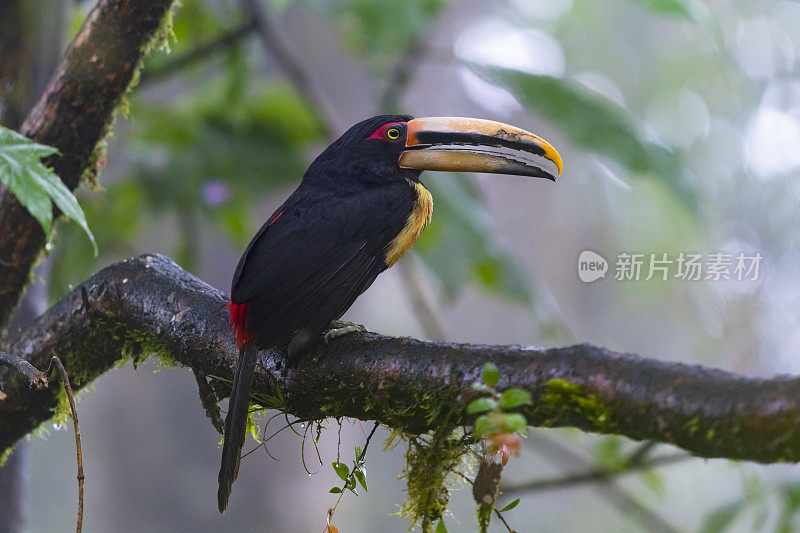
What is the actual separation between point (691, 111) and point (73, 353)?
964cm

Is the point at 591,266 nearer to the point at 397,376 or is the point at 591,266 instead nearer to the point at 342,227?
the point at 342,227

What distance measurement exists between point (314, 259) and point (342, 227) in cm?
11

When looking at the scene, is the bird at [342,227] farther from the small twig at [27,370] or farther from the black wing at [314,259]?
the small twig at [27,370]

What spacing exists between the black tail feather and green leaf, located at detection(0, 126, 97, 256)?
1.36ft

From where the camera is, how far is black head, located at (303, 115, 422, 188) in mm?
1931

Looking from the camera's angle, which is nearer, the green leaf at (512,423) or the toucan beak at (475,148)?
the green leaf at (512,423)

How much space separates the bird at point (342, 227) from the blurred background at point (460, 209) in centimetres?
39

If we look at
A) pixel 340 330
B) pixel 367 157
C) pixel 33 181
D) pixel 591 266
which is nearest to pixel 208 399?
pixel 340 330

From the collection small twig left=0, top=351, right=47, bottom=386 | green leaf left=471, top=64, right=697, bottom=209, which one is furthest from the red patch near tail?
green leaf left=471, top=64, right=697, bottom=209

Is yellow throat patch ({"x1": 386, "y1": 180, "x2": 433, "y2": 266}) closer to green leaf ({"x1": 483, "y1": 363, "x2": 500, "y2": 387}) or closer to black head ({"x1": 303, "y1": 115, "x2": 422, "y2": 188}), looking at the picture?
black head ({"x1": 303, "y1": 115, "x2": 422, "y2": 188})

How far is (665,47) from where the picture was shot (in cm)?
→ 1066

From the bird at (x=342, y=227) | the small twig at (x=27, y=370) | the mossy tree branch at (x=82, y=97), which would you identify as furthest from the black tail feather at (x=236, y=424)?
the mossy tree branch at (x=82, y=97)

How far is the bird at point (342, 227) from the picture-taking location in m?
1.56

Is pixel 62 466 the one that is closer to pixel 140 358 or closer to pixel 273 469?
pixel 273 469
